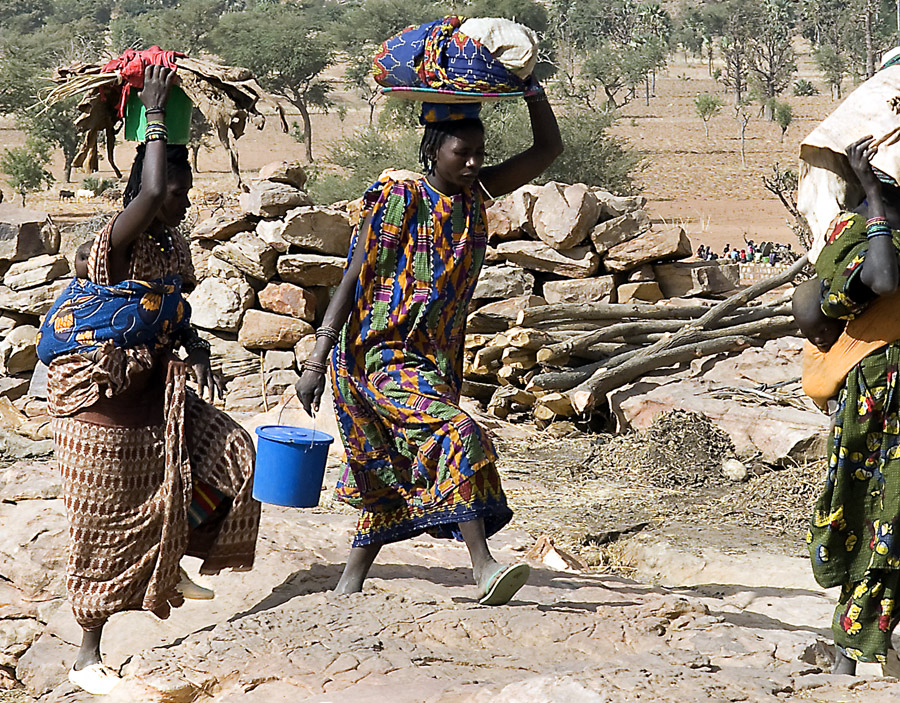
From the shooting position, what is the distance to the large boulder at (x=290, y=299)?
9.00m

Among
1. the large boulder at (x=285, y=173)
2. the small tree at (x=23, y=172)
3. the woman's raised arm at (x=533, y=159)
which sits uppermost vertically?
the woman's raised arm at (x=533, y=159)

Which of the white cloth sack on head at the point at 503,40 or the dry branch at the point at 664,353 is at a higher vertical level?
the white cloth sack on head at the point at 503,40

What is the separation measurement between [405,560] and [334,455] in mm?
2351

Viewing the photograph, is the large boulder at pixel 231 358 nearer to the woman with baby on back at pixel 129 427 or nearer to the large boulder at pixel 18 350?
the large boulder at pixel 18 350

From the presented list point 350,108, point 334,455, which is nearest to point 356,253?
point 334,455

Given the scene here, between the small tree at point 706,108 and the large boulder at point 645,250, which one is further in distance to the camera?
the small tree at point 706,108

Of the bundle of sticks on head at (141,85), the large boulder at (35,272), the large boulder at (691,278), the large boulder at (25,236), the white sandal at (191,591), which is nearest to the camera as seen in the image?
the bundle of sticks on head at (141,85)

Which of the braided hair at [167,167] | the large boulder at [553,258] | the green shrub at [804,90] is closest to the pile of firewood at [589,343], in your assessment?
the large boulder at [553,258]

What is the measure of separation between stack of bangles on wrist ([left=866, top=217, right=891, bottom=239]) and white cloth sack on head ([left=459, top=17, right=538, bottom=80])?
1231 millimetres

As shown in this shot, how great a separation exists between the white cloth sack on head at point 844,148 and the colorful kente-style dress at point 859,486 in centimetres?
15

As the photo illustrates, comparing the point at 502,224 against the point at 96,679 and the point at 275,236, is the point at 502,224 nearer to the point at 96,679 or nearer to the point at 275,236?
the point at 275,236

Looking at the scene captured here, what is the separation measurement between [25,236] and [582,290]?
16.3ft

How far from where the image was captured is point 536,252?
870 cm

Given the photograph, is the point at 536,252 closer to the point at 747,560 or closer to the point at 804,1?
the point at 747,560
